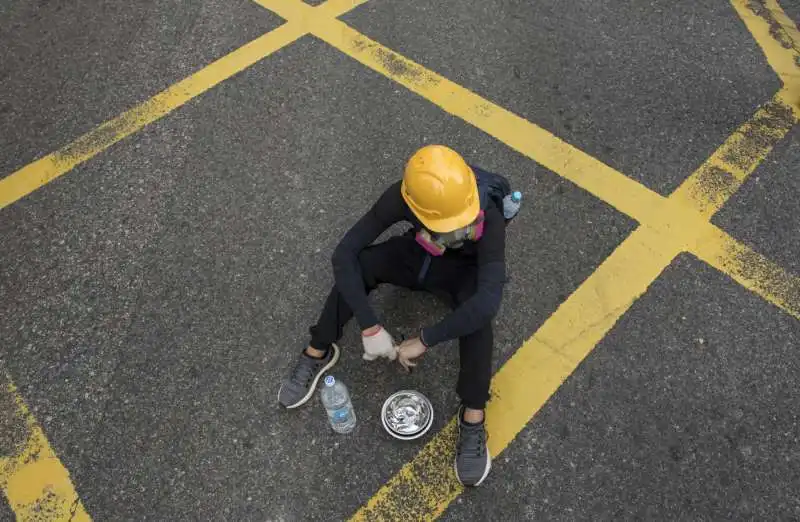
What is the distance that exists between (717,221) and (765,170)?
0.57 m

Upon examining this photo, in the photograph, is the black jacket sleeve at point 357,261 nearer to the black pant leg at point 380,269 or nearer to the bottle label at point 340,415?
the black pant leg at point 380,269

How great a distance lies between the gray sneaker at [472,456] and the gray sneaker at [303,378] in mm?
715

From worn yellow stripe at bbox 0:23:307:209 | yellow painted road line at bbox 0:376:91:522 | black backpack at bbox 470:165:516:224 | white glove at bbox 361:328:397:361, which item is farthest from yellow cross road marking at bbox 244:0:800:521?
yellow painted road line at bbox 0:376:91:522

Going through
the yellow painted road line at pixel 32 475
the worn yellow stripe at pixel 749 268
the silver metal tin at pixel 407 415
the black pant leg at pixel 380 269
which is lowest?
the yellow painted road line at pixel 32 475

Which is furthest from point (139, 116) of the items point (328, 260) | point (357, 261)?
point (357, 261)

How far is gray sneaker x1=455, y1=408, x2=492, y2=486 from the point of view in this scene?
2.48 meters

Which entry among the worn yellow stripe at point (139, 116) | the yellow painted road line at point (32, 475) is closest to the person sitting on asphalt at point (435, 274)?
the yellow painted road line at point (32, 475)

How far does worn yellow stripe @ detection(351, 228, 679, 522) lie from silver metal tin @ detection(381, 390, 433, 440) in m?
0.09

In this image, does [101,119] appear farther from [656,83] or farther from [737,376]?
[737,376]

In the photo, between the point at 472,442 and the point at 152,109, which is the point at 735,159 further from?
the point at 152,109

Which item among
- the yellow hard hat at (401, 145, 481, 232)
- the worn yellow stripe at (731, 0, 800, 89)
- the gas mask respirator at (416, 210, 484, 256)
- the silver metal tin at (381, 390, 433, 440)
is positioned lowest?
the silver metal tin at (381, 390, 433, 440)

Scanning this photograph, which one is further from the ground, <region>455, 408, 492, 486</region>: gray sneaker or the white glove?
the white glove

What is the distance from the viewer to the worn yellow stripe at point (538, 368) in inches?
98.2

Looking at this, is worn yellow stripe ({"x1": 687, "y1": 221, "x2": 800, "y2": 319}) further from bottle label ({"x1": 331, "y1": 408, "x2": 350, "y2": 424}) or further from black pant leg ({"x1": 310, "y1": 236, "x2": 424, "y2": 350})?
bottle label ({"x1": 331, "y1": 408, "x2": 350, "y2": 424})
